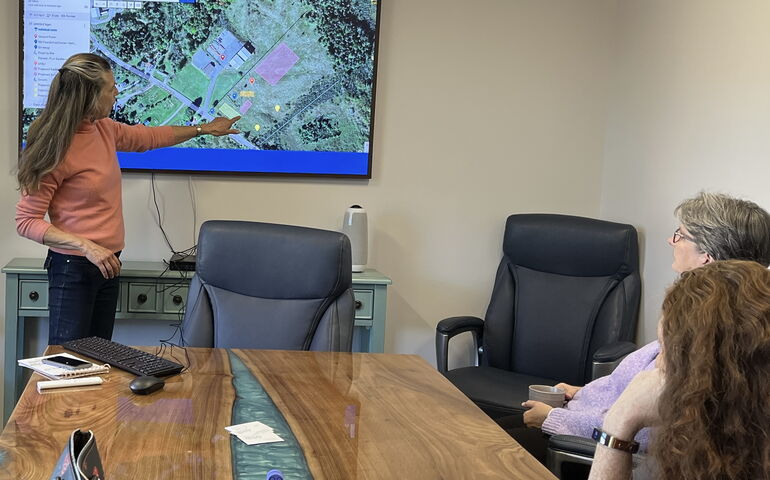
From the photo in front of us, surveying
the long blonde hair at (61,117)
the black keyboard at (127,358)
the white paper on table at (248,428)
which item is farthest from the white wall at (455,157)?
the white paper on table at (248,428)

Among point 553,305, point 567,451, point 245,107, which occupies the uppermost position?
point 245,107

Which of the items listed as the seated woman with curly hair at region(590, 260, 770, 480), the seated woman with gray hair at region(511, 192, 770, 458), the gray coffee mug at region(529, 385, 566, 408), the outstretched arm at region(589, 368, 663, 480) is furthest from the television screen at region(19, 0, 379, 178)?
Result: the seated woman with curly hair at region(590, 260, 770, 480)

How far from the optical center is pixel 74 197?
305 centimetres

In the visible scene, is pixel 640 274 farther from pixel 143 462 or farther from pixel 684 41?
pixel 143 462

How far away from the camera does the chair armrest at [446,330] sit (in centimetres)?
352

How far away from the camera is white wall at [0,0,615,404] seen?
3.98 meters

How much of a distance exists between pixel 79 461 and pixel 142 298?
2.49 metres

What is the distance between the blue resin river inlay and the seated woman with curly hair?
0.68 metres

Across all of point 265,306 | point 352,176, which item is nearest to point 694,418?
point 265,306

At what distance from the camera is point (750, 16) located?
9.81ft

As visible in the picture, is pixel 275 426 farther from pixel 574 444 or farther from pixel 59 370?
pixel 574 444

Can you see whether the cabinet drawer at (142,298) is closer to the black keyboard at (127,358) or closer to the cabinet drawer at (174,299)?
the cabinet drawer at (174,299)

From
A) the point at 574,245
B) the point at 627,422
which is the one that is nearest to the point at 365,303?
the point at 574,245

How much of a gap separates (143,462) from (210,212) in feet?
8.09
